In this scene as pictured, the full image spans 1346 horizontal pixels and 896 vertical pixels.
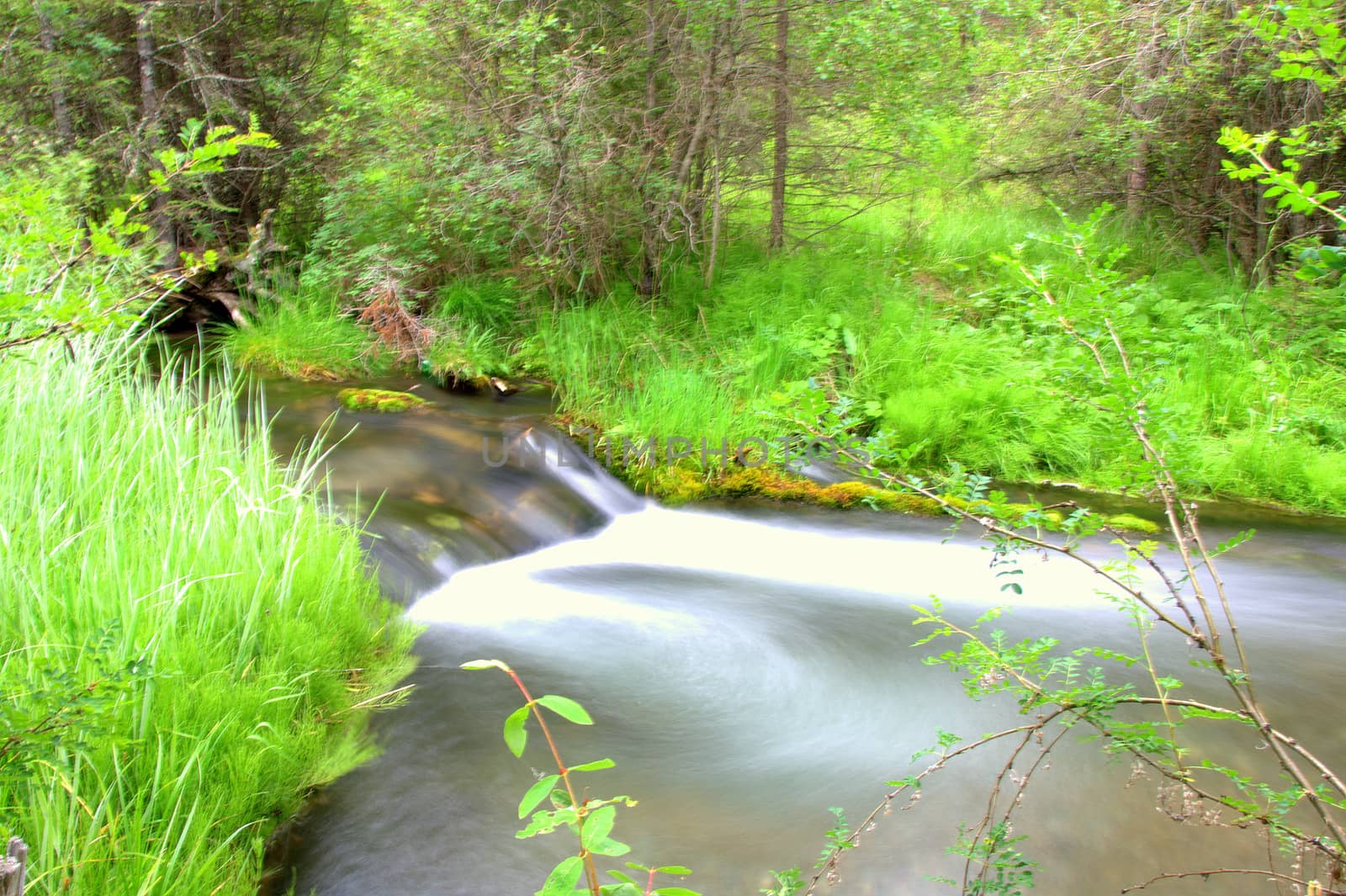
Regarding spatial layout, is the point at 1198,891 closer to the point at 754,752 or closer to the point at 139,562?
the point at 754,752

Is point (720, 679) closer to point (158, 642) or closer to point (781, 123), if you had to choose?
point (158, 642)

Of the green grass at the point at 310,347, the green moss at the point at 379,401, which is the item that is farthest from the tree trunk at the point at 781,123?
the green grass at the point at 310,347

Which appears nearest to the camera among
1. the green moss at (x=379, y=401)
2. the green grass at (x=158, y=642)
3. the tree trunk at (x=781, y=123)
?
the green grass at (x=158, y=642)

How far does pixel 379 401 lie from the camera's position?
7707mm

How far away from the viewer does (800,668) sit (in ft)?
14.0

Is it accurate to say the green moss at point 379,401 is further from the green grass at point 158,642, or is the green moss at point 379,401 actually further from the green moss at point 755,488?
the green grass at point 158,642

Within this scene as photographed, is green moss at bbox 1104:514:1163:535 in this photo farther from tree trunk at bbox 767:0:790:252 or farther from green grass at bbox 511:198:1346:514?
tree trunk at bbox 767:0:790:252

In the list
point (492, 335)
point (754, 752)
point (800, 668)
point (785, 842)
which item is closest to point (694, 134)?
point (492, 335)

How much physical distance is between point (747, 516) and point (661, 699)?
2537 millimetres

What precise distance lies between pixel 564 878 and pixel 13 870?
757mm

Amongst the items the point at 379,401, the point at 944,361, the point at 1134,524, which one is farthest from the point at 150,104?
the point at 1134,524

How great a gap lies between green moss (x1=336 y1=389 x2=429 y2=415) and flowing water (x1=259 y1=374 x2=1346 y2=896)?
47 centimetres

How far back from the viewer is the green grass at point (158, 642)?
2193 mm

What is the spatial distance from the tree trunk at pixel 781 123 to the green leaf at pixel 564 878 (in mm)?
7801
